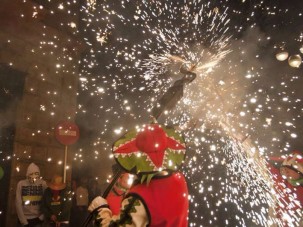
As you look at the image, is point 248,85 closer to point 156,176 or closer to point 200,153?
point 200,153

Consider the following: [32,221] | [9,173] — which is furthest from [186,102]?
[9,173]

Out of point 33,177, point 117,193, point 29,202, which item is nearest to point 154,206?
point 117,193

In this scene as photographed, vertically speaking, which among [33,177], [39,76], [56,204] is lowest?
[56,204]

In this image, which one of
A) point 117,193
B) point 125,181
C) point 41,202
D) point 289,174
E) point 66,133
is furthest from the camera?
point 66,133

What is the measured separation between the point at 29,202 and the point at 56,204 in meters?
0.46

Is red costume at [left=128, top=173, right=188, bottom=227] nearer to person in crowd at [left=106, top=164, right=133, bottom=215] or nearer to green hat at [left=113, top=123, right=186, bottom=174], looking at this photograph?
green hat at [left=113, top=123, right=186, bottom=174]

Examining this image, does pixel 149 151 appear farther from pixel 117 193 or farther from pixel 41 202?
pixel 41 202

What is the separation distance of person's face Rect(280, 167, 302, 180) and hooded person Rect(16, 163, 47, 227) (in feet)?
14.1

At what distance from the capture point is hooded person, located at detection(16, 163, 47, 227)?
17.6ft

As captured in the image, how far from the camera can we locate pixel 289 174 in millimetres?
5246

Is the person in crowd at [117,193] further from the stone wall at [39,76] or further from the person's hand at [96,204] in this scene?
the stone wall at [39,76]

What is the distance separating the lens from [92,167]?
10328 mm

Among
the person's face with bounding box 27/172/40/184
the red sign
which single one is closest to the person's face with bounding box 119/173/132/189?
the person's face with bounding box 27/172/40/184

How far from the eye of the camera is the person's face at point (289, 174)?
5.17 metres
